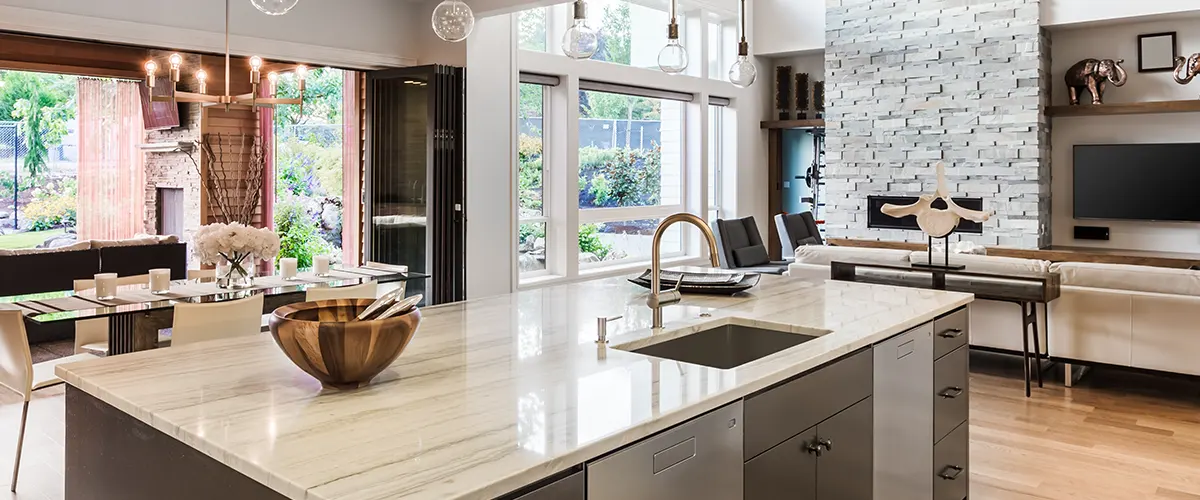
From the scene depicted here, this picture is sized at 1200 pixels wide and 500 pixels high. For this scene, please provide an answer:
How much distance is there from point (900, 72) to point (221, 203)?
22.7 ft

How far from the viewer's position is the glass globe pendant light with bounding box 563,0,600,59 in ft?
9.67

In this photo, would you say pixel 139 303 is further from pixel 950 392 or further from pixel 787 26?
pixel 787 26

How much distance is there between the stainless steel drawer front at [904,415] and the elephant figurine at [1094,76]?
6.26 m

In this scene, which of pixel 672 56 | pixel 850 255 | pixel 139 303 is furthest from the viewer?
pixel 850 255

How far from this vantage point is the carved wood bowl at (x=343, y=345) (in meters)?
1.52

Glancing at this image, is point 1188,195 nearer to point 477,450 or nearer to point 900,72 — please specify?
point 900,72

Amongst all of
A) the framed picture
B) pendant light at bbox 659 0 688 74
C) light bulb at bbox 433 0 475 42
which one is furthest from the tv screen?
light bulb at bbox 433 0 475 42

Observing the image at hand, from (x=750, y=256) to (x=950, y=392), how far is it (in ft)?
18.1

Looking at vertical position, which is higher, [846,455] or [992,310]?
[992,310]

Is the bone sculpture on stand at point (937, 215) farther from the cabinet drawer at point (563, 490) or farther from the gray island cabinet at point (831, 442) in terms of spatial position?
the cabinet drawer at point (563, 490)

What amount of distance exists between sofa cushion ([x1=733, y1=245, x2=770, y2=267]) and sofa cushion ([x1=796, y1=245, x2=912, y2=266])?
7.18ft

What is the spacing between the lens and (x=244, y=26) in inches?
206

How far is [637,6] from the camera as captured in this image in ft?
26.4

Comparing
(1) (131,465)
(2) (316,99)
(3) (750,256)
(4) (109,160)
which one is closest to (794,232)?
(3) (750,256)
